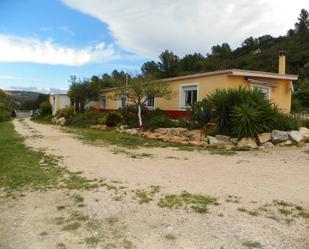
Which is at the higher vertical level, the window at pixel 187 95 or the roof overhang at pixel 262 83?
the roof overhang at pixel 262 83

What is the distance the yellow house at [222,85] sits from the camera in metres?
16.1

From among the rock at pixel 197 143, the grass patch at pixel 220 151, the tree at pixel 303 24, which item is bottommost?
the grass patch at pixel 220 151

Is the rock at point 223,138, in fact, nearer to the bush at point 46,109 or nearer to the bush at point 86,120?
the bush at point 86,120

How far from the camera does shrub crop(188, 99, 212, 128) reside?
13867mm

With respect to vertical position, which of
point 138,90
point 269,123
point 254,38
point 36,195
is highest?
point 254,38

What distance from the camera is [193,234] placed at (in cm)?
414

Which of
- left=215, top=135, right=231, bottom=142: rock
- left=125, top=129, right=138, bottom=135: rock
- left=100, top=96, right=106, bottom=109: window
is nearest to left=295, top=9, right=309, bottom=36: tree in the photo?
left=100, top=96, right=106, bottom=109: window

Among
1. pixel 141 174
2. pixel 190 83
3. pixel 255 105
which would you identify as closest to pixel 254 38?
pixel 190 83

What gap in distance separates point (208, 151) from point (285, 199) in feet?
17.4

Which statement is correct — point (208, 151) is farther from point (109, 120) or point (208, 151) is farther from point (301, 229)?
point (109, 120)

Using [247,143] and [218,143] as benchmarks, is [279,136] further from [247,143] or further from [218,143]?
[218,143]

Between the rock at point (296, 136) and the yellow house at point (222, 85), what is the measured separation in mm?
3717

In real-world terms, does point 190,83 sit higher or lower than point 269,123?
higher

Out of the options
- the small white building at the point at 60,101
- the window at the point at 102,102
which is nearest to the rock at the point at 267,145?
the window at the point at 102,102
